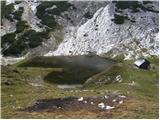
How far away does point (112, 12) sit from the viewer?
149875 mm

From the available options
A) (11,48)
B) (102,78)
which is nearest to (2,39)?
(11,48)

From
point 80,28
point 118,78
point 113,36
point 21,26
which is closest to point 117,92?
point 118,78

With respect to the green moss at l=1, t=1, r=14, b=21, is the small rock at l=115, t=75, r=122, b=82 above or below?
above

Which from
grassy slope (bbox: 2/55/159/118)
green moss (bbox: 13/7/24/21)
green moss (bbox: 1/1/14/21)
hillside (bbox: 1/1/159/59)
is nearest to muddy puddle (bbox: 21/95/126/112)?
grassy slope (bbox: 2/55/159/118)

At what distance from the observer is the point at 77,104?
39.7m

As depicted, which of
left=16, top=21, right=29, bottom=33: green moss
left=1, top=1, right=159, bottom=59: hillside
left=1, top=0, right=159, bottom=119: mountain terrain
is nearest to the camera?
left=1, top=0, right=159, bottom=119: mountain terrain

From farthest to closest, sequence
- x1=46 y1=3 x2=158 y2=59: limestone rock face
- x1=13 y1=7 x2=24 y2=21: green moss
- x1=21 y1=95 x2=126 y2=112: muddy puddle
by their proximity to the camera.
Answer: x1=13 y1=7 x2=24 y2=21: green moss, x1=46 y1=3 x2=158 y2=59: limestone rock face, x1=21 y1=95 x2=126 y2=112: muddy puddle

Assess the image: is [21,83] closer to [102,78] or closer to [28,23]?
[102,78]

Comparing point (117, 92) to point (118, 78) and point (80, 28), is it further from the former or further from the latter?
point (80, 28)

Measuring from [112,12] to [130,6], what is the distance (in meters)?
7.27

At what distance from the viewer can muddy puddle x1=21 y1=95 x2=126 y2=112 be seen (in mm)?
38050

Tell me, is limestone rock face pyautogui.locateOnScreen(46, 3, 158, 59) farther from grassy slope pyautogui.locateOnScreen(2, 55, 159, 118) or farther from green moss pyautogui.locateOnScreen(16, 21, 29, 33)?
grassy slope pyautogui.locateOnScreen(2, 55, 159, 118)

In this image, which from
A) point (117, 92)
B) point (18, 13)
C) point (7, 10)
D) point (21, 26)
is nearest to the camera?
point (117, 92)

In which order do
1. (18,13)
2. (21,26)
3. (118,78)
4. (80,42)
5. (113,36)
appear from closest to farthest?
(118,78), (113,36), (80,42), (21,26), (18,13)
